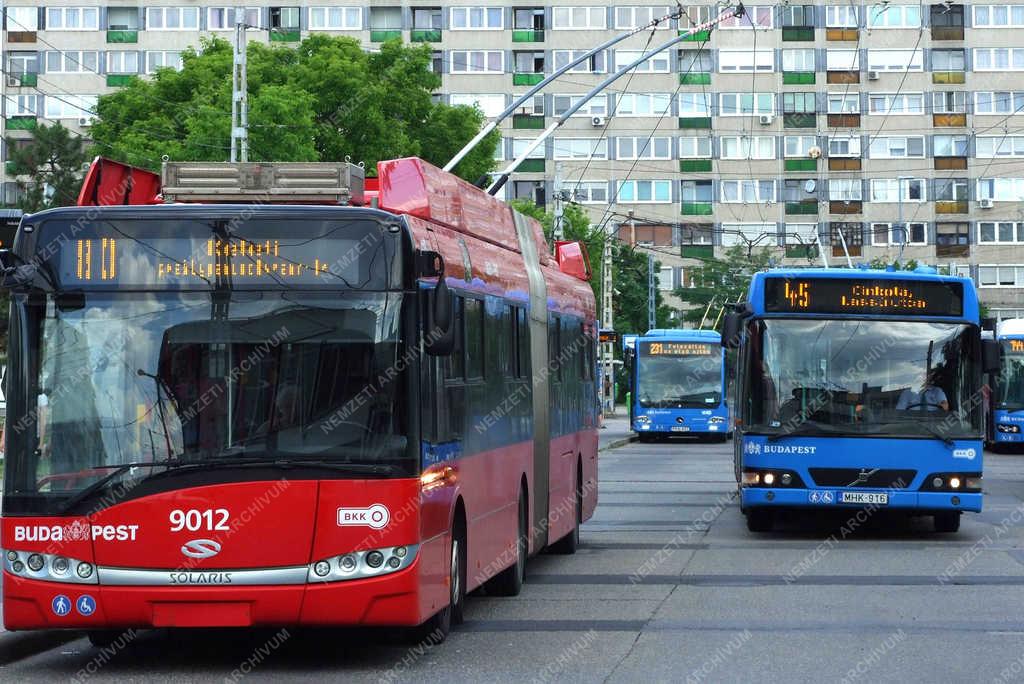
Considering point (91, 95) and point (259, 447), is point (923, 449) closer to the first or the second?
point (259, 447)

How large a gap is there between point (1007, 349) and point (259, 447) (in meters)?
36.7

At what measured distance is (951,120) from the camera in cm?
8806

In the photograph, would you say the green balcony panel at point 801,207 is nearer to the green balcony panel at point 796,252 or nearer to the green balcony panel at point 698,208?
the green balcony panel at point 796,252

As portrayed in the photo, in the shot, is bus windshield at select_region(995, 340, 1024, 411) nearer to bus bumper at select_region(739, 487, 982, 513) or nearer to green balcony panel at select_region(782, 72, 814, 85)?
bus bumper at select_region(739, 487, 982, 513)

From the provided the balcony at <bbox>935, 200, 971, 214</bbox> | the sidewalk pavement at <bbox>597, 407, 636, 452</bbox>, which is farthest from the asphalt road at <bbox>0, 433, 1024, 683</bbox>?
the balcony at <bbox>935, 200, 971, 214</bbox>

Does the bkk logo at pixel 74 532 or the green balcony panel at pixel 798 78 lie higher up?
the green balcony panel at pixel 798 78

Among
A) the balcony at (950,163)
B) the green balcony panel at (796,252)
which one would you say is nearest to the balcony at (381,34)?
the green balcony panel at (796,252)

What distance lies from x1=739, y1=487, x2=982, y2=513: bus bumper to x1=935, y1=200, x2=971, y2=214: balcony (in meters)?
72.9

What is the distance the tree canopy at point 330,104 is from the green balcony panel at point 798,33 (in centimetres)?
3433

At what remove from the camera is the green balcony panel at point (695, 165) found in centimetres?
8844

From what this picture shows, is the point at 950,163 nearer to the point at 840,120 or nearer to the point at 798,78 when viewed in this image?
the point at 840,120

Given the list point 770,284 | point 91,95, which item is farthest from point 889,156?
point 770,284

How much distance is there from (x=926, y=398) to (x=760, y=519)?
8.08 feet

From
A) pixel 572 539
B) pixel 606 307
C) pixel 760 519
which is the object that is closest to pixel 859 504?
pixel 760 519
